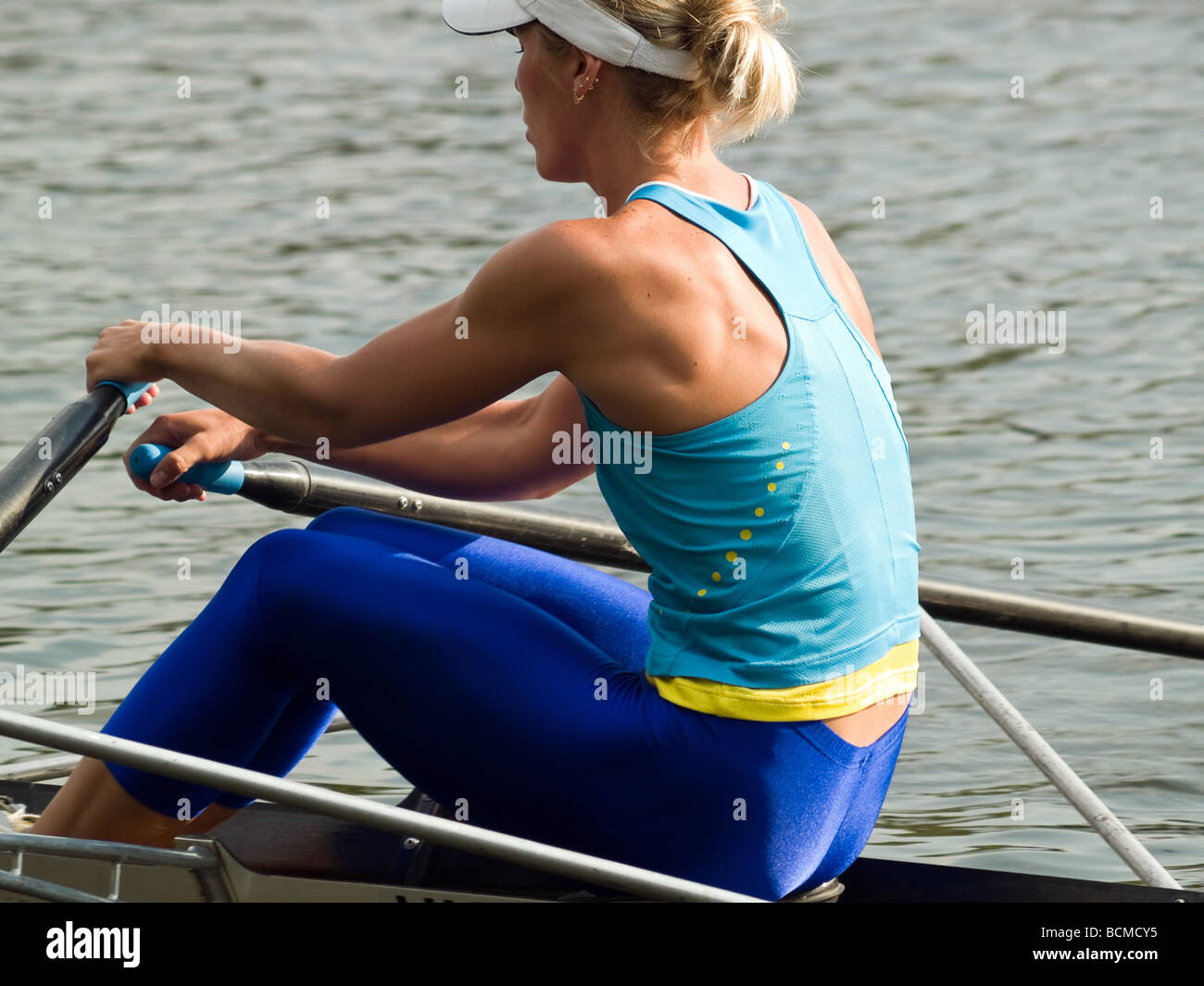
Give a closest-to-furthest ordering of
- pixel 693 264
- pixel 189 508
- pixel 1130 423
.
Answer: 1. pixel 693 264
2. pixel 189 508
3. pixel 1130 423

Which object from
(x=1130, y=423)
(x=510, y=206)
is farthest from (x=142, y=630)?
(x=510, y=206)

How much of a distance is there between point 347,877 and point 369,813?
1.11 feet

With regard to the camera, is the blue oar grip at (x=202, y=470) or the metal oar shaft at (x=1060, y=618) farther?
the metal oar shaft at (x=1060, y=618)

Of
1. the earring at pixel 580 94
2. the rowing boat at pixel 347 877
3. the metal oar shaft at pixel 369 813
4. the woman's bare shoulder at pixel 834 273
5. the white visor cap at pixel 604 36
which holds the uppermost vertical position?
the white visor cap at pixel 604 36

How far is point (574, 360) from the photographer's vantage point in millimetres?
2520

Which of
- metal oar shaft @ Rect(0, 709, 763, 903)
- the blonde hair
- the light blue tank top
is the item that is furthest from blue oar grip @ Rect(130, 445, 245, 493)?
the blonde hair

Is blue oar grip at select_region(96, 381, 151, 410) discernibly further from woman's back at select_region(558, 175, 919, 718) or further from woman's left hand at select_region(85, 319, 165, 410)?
woman's back at select_region(558, 175, 919, 718)

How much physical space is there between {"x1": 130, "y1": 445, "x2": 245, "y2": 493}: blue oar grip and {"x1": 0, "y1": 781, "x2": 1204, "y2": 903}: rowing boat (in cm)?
51

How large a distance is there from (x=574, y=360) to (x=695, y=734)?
0.49 m

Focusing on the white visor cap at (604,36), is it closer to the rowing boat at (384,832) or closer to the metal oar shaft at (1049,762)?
the rowing boat at (384,832)

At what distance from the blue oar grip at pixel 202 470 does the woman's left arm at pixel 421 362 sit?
18 cm

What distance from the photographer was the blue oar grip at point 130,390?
9.75ft

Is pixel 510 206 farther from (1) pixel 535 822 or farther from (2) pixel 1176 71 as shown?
(1) pixel 535 822

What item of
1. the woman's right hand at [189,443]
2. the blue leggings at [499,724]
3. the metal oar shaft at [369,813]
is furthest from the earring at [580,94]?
the metal oar shaft at [369,813]
